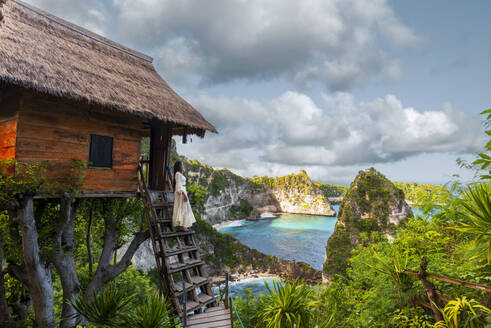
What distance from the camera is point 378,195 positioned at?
4453 centimetres

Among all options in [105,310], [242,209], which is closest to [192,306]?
[105,310]

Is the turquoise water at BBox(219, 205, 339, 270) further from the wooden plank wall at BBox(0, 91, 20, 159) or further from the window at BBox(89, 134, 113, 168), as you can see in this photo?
the wooden plank wall at BBox(0, 91, 20, 159)

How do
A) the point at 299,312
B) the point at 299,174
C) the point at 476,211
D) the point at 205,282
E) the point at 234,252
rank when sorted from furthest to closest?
the point at 299,174
the point at 234,252
the point at 205,282
the point at 299,312
the point at 476,211

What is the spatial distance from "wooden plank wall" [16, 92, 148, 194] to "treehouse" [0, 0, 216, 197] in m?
0.02

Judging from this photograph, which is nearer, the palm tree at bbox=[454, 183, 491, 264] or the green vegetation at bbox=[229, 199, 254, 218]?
the palm tree at bbox=[454, 183, 491, 264]

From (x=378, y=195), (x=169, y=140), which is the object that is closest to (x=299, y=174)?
(x=378, y=195)

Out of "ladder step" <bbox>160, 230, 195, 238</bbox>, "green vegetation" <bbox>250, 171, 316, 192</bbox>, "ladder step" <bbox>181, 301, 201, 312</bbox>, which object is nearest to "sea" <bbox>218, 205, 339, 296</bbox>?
"green vegetation" <bbox>250, 171, 316, 192</bbox>

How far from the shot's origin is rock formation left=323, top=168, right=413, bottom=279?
40.2 metres

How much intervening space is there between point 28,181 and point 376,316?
808 centimetres

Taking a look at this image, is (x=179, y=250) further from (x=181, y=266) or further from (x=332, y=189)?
(x=332, y=189)

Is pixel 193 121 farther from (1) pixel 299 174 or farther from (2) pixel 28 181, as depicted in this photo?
→ (1) pixel 299 174

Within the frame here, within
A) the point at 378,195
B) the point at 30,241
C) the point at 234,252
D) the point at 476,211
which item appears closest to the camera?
the point at 476,211

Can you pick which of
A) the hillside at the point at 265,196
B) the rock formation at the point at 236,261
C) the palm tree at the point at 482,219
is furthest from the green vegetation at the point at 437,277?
the hillside at the point at 265,196

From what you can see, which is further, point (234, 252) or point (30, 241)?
point (234, 252)
